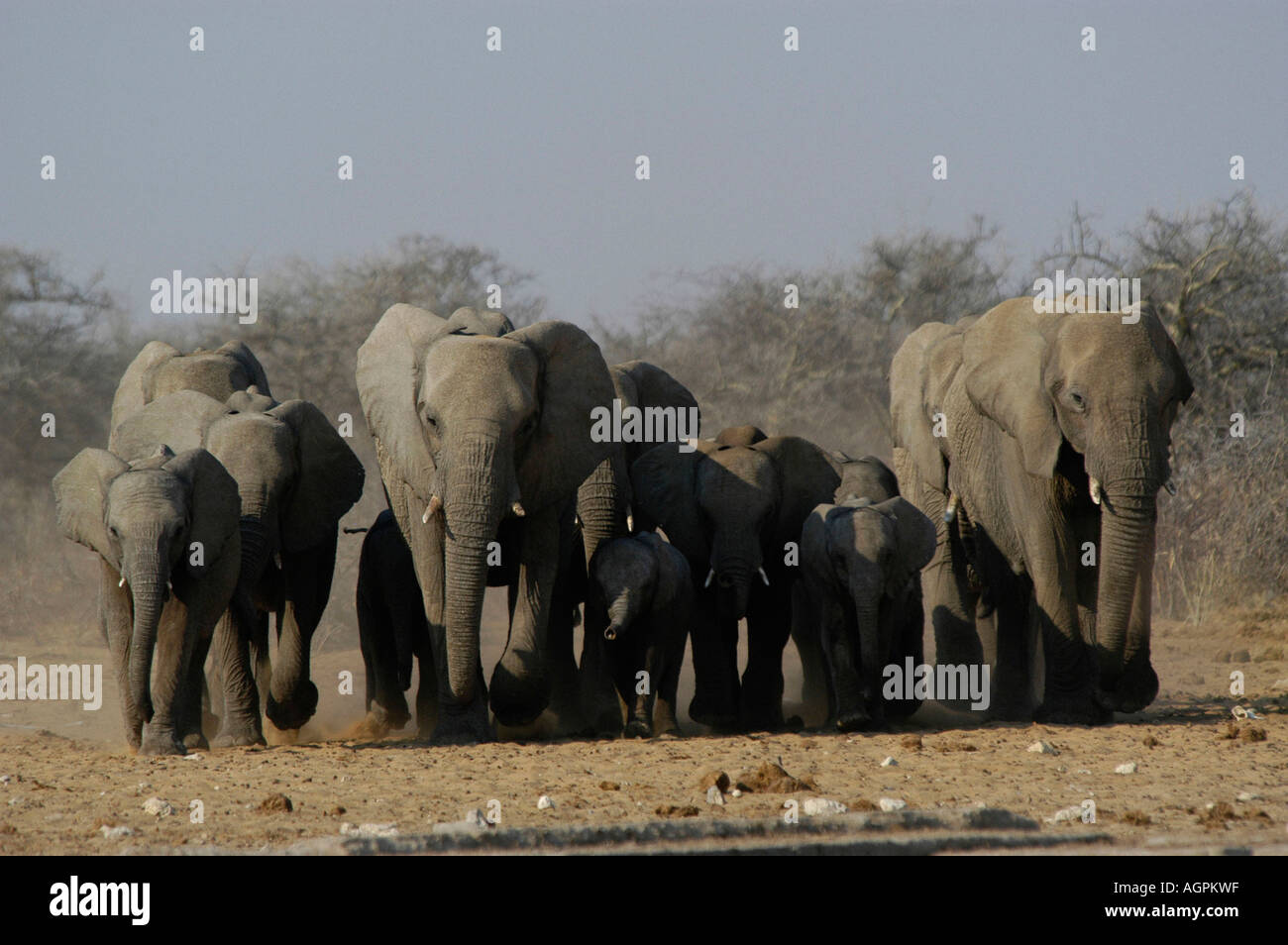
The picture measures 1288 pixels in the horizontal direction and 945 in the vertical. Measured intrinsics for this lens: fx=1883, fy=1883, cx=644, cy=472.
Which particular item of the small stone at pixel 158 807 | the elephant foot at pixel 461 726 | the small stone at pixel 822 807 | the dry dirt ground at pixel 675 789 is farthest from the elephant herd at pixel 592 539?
the small stone at pixel 822 807

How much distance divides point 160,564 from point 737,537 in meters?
3.79

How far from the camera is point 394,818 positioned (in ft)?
25.8

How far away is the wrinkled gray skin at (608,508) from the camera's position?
11.9 metres

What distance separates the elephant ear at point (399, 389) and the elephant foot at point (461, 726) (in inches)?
47.0

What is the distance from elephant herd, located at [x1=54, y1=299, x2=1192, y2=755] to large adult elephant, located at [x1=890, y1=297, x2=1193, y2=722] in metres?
0.02

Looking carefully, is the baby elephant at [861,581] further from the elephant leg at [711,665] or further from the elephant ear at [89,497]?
the elephant ear at [89,497]

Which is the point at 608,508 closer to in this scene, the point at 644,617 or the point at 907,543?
the point at 644,617

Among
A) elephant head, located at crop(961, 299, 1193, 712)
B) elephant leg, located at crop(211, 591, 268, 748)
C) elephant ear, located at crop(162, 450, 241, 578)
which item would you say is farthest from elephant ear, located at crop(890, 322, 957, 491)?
elephant ear, located at crop(162, 450, 241, 578)

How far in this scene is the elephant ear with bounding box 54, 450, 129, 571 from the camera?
34.2 ft

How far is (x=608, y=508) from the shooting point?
12.8 metres

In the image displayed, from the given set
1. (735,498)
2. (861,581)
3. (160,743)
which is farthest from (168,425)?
(861,581)
